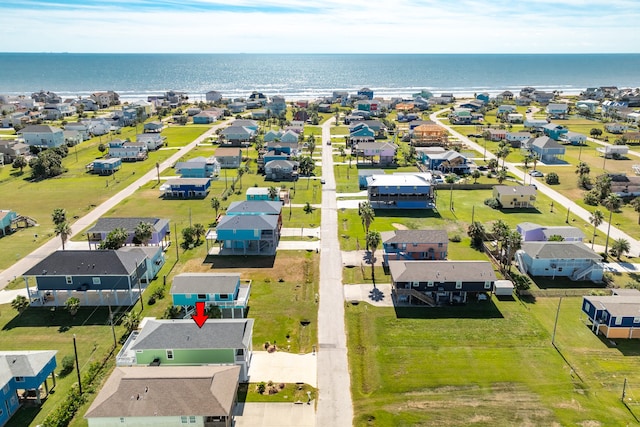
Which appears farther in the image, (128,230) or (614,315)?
(128,230)

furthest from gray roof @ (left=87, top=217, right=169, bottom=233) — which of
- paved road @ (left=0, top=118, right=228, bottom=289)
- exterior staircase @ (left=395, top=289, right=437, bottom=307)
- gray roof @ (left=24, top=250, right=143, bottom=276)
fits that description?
exterior staircase @ (left=395, top=289, right=437, bottom=307)

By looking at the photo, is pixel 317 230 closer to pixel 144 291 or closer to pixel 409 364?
pixel 144 291

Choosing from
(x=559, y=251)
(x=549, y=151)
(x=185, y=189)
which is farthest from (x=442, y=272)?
(x=549, y=151)

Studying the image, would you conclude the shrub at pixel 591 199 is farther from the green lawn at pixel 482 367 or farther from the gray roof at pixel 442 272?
the gray roof at pixel 442 272

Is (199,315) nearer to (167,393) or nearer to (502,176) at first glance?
(167,393)

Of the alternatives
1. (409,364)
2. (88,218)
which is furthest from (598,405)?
(88,218)

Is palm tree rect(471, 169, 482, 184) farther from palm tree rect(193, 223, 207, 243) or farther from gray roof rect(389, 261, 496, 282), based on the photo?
palm tree rect(193, 223, 207, 243)
